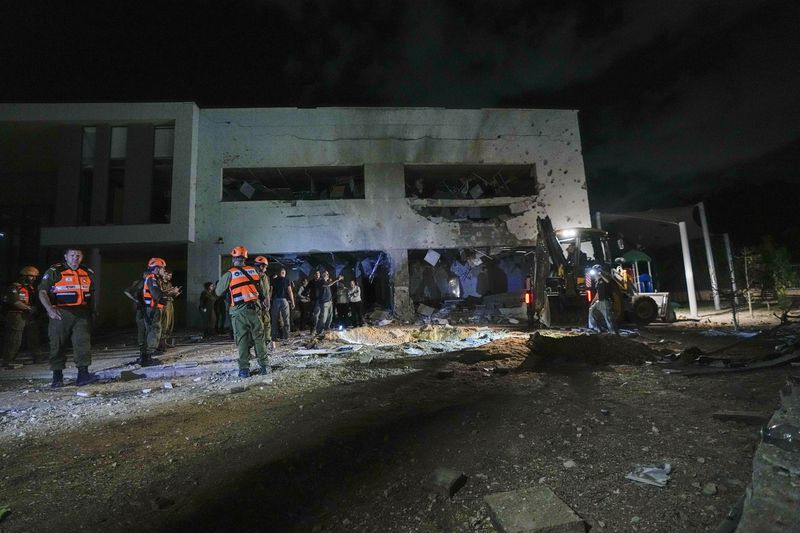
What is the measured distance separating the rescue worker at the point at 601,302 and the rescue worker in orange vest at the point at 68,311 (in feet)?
30.0

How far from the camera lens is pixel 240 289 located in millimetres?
5785

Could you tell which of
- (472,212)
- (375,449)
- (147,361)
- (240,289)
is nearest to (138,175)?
(147,361)

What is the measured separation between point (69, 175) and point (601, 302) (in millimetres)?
17662

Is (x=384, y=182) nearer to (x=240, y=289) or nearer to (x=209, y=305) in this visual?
(x=209, y=305)

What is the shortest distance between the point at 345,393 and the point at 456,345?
4.02m

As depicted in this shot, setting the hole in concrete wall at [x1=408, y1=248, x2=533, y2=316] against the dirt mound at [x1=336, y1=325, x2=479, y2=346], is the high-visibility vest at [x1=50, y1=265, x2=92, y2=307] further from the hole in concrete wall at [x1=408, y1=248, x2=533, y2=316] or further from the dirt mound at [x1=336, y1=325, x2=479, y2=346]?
the hole in concrete wall at [x1=408, y1=248, x2=533, y2=316]

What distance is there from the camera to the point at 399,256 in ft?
47.6

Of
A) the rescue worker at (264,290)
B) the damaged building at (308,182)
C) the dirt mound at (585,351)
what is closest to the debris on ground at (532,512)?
the dirt mound at (585,351)

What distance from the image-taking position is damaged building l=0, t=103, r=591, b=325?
1393 cm

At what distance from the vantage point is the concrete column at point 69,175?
13.9 meters

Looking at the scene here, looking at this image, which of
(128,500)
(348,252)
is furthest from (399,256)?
(128,500)

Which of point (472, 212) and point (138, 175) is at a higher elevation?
point (138, 175)

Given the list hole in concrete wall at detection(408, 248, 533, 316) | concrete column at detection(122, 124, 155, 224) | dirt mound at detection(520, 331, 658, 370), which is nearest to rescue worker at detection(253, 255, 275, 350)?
dirt mound at detection(520, 331, 658, 370)

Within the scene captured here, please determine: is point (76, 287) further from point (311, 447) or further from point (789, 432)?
point (789, 432)
